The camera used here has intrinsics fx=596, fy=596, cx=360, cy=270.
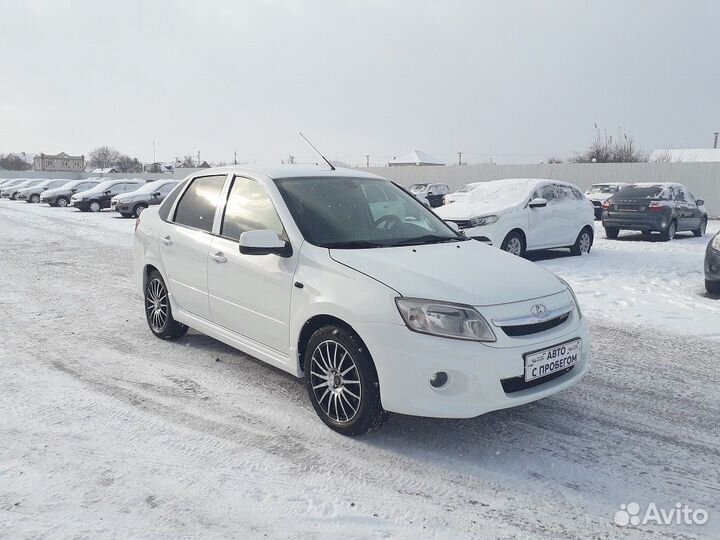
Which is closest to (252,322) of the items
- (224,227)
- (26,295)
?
(224,227)

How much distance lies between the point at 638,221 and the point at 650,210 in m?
0.38

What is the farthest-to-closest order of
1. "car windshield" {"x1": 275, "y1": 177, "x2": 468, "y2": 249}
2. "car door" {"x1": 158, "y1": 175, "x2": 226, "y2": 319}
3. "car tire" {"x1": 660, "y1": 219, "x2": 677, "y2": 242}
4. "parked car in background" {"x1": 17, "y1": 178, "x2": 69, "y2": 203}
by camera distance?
"parked car in background" {"x1": 17, "y1": 178, "x2": 69, "y2": 203}
"car tire" {"x1": 660, "y1": 219, "x2": 677, "y2": 242}
"car door" {"x1": 158, "y1": 175, "x2": 226, "y2": 319}
"car windshield" {"x1": 275, "y1": 177, "x2": 468, "y2": 249}

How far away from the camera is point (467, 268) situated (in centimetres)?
399

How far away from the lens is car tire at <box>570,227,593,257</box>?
12.8 m

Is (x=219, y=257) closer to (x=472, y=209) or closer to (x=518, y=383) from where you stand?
(x=518, y=383)

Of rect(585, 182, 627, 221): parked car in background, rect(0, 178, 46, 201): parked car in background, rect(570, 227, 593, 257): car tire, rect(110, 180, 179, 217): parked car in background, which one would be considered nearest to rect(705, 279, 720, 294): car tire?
rect(570, 227, 593, 257): car tire

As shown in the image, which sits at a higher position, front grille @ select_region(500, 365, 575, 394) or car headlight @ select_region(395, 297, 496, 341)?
car headlight @ select_region(395, 297, 496, 341)

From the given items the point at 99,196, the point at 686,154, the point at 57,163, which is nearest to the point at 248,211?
the point at 99,196

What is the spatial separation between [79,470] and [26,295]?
18.7 feet

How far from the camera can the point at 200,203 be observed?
541cm

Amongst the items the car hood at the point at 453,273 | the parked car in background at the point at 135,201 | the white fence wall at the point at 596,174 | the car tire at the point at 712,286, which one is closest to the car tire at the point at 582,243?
the car tire at the point at 712,286

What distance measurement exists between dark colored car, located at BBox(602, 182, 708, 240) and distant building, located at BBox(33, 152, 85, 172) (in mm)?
97799

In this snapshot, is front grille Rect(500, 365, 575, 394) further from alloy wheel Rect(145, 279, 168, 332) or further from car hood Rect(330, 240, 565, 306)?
alloy wheel Rect(145, 279, 168, 332)

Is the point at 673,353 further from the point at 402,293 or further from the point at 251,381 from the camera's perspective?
the point at 251,381
